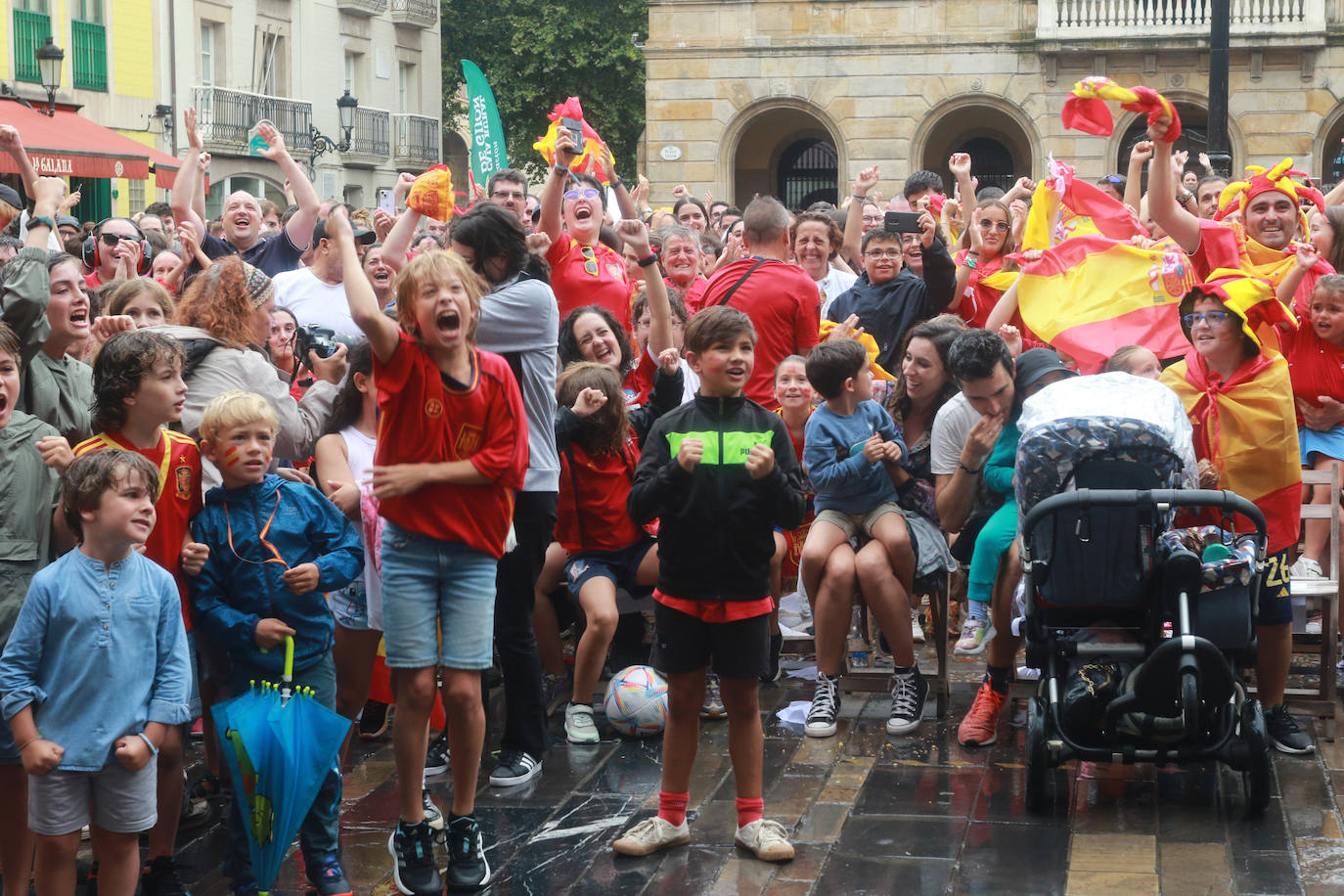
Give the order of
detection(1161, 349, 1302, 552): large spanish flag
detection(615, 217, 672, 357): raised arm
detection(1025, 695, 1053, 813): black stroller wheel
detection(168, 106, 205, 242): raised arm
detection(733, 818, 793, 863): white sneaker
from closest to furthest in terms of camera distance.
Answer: detection(733, 818, 793, 863): white sneaker
detection(1025, 695, 1053, 813): black stroller wheel
detection(1161, 349, 1302, 552): large spanish flag
detection(615, 217, 672, 357): raised arm
detection(168, 106, 205, 242): raised arm

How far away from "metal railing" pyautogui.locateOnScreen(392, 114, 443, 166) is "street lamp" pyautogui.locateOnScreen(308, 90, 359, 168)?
111 inches

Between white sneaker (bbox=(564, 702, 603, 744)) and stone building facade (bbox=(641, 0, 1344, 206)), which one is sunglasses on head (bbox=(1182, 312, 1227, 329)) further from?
stone building facade (bbox=(641, 0, 1344, 206))

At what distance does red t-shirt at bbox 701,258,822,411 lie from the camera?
789cm

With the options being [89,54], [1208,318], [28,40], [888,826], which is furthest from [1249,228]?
[89,54]

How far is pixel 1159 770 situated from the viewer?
19.6 feet

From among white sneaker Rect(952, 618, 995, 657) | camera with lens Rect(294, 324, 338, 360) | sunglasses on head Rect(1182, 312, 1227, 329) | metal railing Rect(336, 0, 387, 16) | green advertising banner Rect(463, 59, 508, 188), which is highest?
metal railing Rect(336, 0, 387, 16)

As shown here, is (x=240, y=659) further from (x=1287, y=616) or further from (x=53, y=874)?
(x=1287, y=616)

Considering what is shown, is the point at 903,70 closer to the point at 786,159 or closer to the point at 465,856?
the point at 786,159

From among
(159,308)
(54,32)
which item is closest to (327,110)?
(54,32)

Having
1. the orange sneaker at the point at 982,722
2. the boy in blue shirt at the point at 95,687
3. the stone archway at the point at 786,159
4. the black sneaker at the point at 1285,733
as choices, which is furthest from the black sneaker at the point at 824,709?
the stone archway at the point at 786,159

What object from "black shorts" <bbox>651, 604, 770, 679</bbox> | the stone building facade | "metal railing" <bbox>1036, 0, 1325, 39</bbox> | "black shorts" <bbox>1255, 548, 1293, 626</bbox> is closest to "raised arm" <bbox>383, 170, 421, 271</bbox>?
"black shorts" <bbox>651, 604, 770, 679</bbox>

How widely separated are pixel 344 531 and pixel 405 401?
1.70 feet

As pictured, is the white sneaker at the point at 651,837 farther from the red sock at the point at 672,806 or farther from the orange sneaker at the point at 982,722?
the orange sneaker at the point at 982,722

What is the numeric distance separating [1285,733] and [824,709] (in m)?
1.81
